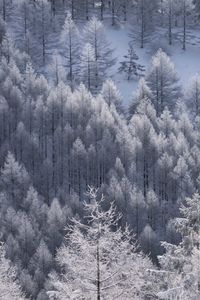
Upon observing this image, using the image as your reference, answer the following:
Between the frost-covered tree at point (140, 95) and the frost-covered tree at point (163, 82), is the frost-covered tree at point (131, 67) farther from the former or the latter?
the frost-covered tree at point (140, 95)

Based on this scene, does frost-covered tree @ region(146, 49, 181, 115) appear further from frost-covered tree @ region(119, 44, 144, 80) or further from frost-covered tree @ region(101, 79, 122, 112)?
frost-covered tree @ region(119, 44, 144, 80)

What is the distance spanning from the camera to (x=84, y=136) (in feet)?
305

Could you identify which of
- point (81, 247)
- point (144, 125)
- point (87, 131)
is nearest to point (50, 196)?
point (87, 131)

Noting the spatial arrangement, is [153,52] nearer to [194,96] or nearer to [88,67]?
[88,67]

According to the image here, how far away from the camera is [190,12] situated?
438ft

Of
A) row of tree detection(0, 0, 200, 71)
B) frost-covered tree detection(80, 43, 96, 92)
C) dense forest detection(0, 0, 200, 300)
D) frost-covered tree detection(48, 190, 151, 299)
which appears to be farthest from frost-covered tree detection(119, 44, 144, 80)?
frost-covered tree detection(48, 190, 151, 299)

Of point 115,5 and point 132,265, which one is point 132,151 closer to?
point 115,5

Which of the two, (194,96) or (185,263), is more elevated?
(185,263)

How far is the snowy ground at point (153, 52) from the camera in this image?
11344 cm

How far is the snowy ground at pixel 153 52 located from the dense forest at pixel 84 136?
1.25 metres

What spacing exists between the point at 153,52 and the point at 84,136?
4016 centimetres

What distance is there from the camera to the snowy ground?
11344 cm

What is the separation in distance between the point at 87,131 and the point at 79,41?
3903 cm

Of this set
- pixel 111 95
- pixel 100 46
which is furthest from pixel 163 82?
pixel 100 46
